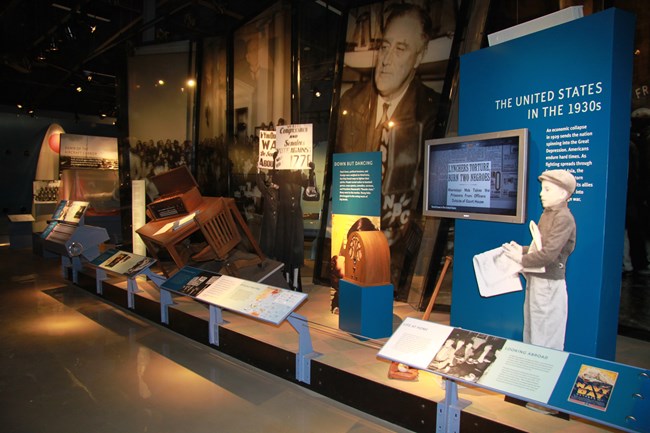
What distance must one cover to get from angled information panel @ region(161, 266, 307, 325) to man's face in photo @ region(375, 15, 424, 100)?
3339 mm

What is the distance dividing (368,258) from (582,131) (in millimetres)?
2255

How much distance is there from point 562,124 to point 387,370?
2.18 meters

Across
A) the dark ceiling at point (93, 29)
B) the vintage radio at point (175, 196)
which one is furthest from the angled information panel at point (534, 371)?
the dark ceiling at point (93, 29)

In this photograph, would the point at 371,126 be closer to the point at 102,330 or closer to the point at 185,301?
the point at 185,301

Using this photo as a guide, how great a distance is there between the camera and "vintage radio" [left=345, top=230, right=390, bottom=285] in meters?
4.26

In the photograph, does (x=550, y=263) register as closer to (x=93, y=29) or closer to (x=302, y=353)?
(x=302, y=353)

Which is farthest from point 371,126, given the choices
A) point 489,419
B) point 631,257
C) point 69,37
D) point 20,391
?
point 69,37

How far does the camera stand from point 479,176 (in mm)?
2787

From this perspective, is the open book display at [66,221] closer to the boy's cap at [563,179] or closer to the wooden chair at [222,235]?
the wooden chair at [222,235]

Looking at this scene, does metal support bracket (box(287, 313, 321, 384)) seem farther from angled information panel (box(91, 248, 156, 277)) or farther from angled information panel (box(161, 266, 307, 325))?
angled information panel (box(91, 248, 156, 277))

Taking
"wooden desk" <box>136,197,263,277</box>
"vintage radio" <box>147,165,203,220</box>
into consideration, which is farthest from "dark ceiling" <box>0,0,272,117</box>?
"wooden desk" <box>136,197,263,277</box>

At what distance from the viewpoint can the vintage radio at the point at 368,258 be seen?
14.0 feet

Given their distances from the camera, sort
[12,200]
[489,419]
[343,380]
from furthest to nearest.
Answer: [12,200], [343,380], [489,419]

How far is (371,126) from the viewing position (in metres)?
6.09
